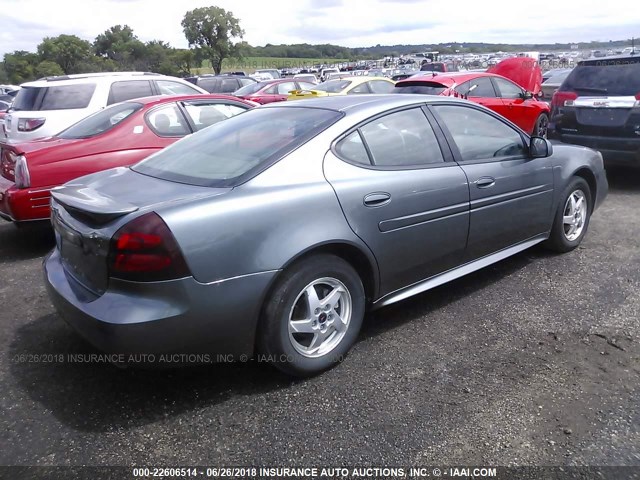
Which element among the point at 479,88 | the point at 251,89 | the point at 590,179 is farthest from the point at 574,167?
the point at 251,89

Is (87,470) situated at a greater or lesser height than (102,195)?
lesser

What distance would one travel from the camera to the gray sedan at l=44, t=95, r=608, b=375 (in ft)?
8.37

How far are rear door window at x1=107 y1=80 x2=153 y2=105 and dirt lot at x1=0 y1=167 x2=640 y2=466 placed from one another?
499 centimetres

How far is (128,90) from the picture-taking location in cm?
843

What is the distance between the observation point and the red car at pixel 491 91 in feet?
30.5

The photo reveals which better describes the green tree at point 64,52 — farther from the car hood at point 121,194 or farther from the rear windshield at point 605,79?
the car hood at point 121,194

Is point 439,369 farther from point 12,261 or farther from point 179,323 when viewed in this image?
point 12,261

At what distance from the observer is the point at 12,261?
5160 mm

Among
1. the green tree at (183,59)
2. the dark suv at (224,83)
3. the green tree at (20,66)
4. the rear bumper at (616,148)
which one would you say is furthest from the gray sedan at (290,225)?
the green tree at (183,59)

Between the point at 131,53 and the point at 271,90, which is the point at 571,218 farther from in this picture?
the point at 131,53

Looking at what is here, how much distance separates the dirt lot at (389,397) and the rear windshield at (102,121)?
2200 millimetres

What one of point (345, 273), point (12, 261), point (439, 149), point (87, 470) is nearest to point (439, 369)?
point (345, 273)

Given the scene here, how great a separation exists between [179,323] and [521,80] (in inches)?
501

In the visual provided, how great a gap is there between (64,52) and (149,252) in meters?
51.6
